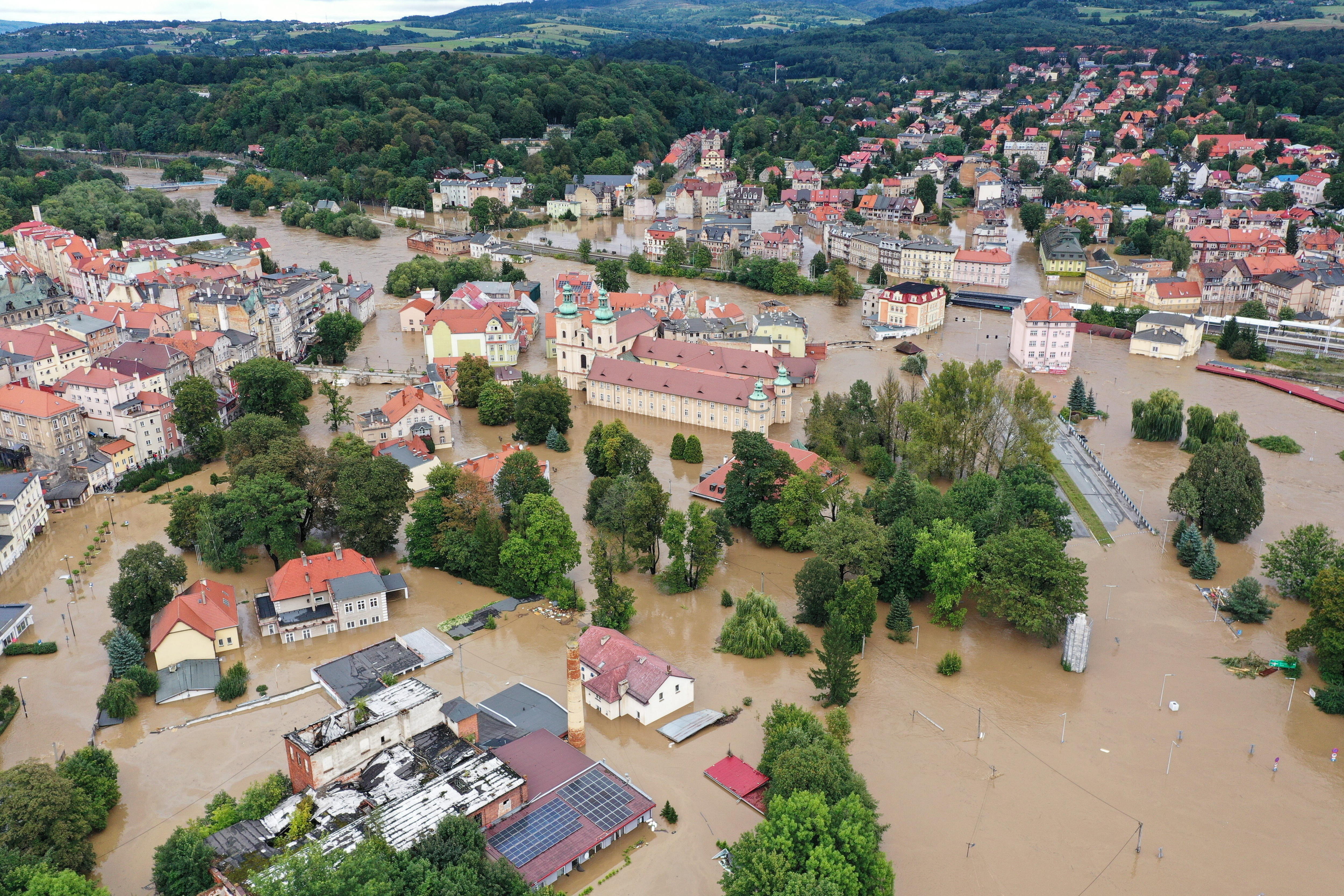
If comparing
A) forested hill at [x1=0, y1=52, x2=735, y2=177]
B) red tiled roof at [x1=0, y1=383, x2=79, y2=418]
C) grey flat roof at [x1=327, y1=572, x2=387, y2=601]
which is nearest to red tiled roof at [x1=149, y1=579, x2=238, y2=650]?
grey flat roof at [x1=327, y1=572, x2=387, y2=601]

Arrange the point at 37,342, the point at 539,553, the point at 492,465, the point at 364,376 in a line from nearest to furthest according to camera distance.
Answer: the point at 539,553 < the point at 492,465 < the point at 37,342 < the point at 364,376

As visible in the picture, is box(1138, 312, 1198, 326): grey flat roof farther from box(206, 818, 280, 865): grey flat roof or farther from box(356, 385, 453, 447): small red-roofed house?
box(206, 818, 280, 865): grey flat roof

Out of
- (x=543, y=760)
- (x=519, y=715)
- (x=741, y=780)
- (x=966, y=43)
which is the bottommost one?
(x=741, y=780)

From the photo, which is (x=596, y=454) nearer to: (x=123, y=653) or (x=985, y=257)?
(x=123, y=653)

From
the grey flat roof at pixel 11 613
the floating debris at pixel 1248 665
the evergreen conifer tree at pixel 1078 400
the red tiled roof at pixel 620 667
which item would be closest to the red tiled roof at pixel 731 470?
the red tiled roof at pixel 620 667

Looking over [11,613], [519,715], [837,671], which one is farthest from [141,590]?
[837,671]

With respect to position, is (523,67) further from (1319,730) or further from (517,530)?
(1319,730)

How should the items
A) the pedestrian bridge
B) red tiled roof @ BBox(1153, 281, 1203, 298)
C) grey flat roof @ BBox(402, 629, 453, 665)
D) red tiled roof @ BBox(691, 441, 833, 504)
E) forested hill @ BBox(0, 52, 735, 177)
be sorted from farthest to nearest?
forested hill @ BBox(0, 52, 735, 177) < red tiled roof @ BBox(1153, 281, 1203, 298) < the pedestrian bridge < red tiled roof @ BBox(691, 441, 833, 504) < grey flat roof @ BBox(402, 629, 453, 665)
